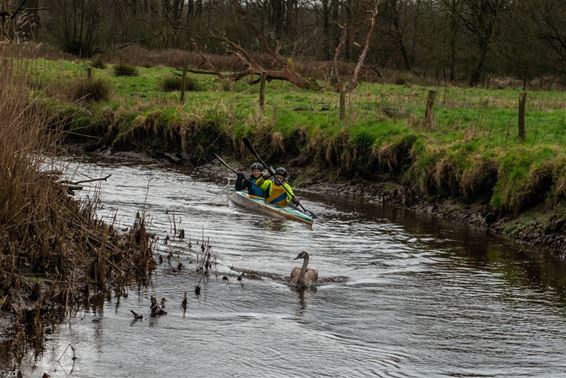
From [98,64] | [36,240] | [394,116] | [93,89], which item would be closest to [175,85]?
[93,89]

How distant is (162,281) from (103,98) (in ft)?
61.1

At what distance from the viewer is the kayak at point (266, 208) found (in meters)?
17.5

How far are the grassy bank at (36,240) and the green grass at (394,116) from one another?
966 mm

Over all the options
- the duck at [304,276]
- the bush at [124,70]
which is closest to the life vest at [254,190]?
the duck at [304,276]

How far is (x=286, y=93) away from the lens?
105ft

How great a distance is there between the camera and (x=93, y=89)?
28844mm

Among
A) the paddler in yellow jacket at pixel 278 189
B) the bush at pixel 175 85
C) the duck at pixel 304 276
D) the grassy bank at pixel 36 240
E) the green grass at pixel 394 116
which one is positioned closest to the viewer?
the grassy bank at pixel 36 240

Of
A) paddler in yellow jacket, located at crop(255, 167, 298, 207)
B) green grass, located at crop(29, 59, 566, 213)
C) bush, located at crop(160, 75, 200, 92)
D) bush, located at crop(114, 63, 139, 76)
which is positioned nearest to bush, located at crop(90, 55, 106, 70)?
green grass, located at crop(29, 59, 566, 213)

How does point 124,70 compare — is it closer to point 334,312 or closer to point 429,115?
point 429,115

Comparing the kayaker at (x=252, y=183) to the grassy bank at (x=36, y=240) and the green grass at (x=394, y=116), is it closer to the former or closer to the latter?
the green grass at (x=394, y=116)

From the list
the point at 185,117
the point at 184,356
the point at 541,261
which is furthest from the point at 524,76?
the point at 184,356

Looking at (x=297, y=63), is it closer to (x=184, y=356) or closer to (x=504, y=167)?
(x=504, y=167)

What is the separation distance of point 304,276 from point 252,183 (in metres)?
7.71

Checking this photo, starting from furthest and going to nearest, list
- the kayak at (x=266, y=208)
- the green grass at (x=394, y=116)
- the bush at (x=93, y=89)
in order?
the bush at (x=93, y=89)
the green grass at (x=394, y=116)
the kayak at (x=266, y=208)
